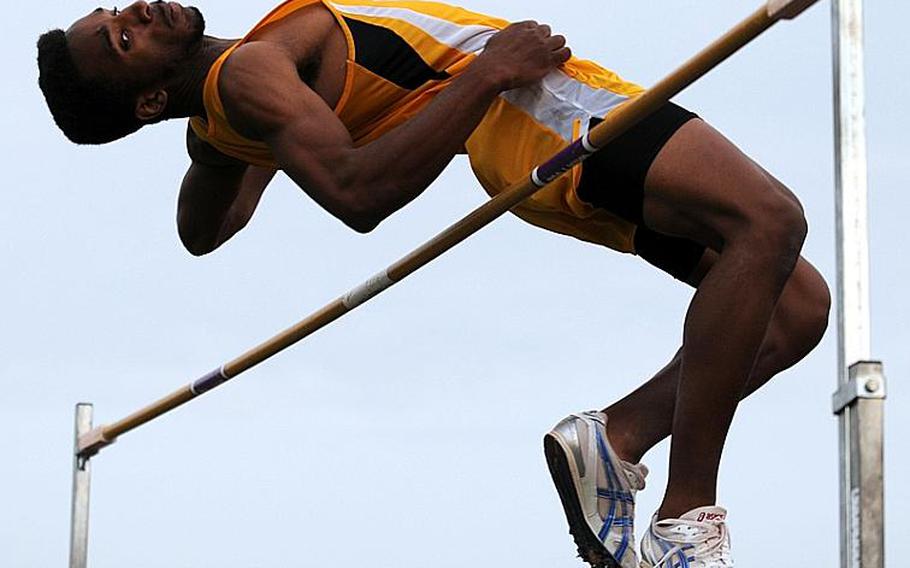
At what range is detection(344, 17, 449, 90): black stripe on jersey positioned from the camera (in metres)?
4.18

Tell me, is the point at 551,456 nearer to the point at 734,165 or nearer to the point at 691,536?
the point at 691,536

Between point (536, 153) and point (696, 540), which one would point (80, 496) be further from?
point (696, 540)

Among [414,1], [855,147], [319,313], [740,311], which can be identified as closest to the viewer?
[855,147]

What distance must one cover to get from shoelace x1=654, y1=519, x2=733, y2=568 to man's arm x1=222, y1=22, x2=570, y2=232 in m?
0.90

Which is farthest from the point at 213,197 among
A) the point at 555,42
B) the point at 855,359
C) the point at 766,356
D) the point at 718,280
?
the point at 855,359

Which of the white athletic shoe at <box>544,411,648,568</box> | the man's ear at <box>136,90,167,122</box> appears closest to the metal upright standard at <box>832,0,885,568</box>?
the white athletic shoe at <box>544,411,648,568</box>

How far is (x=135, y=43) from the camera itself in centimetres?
414

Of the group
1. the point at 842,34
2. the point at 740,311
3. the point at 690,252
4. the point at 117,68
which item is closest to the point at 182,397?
the point at 117,68

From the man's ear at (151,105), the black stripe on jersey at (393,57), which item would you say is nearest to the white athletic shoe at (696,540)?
the black stripe on jersey at (393,57)

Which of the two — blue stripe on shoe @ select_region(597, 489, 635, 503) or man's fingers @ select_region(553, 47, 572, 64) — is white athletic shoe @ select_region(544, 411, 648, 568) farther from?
man's fingers @ select_region(553, 47, 572, 64)

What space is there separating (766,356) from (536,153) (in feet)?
2.29

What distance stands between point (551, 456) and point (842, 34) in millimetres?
1475

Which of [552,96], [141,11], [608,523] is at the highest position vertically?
[141,11]

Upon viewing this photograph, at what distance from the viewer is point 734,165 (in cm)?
370
